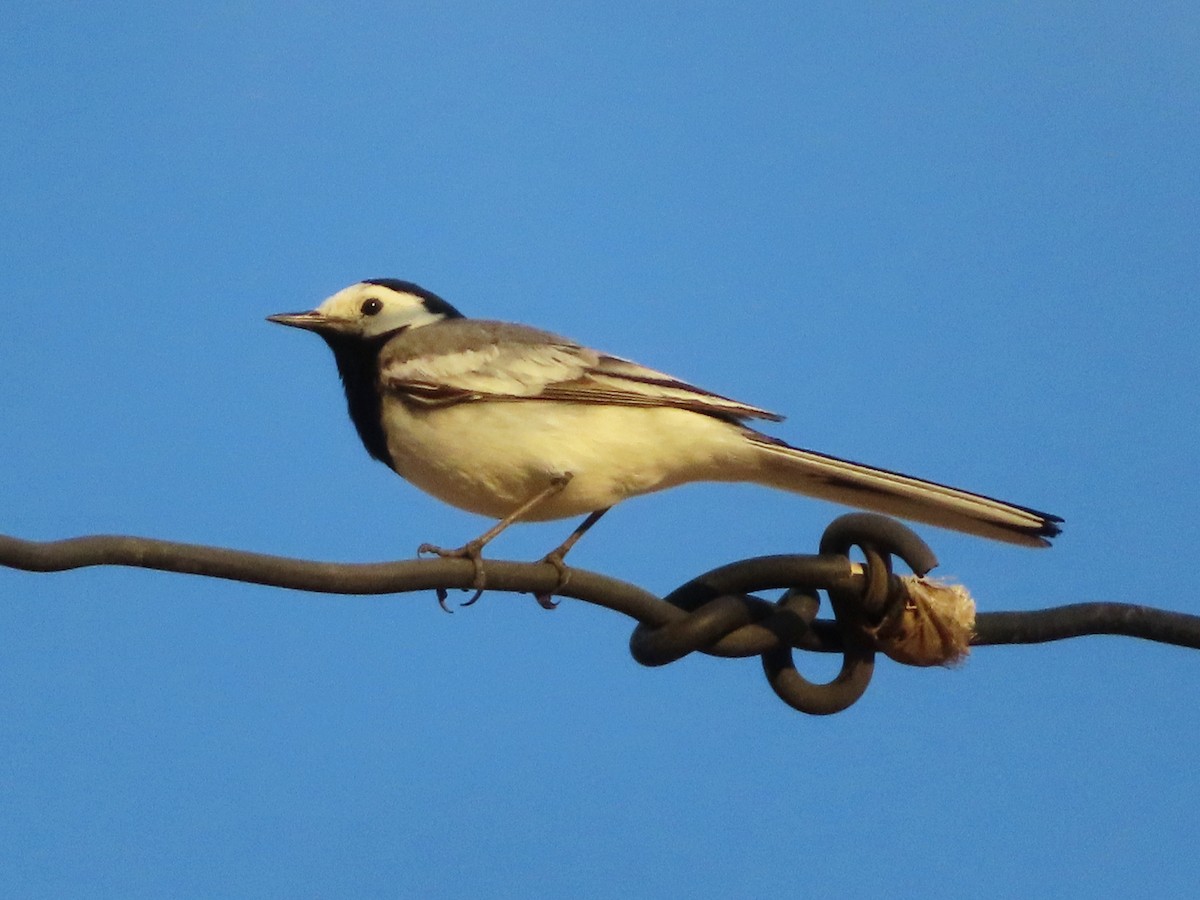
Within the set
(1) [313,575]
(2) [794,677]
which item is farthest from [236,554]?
(2) [794,677]

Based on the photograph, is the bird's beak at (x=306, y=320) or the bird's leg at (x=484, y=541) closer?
the bird's leg at (x=484, y=541)

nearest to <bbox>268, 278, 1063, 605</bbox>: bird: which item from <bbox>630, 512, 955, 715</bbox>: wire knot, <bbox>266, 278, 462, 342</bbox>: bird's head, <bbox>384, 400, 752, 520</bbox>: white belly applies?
<bbox>384, 400, 752, 520</bbox>: white belly

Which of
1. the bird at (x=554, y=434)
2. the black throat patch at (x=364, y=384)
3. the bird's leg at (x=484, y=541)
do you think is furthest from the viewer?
the black throat patch at (x=364, y=384)

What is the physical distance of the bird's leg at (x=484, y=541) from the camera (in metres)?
3.52

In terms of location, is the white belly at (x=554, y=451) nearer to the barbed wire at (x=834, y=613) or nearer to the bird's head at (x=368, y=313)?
the bird's head at (x=368, y=313)

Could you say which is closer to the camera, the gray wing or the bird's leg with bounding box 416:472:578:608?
the bird's leg with bounding box 416:472:578:608

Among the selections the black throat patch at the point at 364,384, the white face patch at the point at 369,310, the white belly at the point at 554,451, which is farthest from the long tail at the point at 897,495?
the white face patch at the point at 369,310

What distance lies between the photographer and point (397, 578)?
3.13m

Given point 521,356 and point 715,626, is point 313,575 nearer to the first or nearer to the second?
point 715,626

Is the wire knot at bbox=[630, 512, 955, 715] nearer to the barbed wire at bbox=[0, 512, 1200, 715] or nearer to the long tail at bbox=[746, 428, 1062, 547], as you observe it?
the barbed wire at bbox=[0, 512, 1200, 715]

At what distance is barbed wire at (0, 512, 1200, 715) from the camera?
3.54m

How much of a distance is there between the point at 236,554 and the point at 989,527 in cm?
215

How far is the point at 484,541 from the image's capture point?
14.5 feet

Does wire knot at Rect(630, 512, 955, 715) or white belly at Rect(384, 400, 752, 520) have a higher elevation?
white belly at Rect(384, 400, 752, 520)
